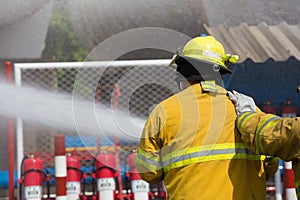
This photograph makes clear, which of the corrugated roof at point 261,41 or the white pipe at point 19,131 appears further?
the corrugated roof at point 261,41

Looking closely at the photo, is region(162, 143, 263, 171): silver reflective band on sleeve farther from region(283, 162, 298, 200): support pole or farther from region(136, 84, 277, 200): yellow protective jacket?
region(283, 162, 298, 200): support pole

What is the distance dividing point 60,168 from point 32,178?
30 centimetres

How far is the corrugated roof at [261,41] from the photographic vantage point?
249 inches

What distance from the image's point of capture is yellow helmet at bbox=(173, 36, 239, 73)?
3.31m

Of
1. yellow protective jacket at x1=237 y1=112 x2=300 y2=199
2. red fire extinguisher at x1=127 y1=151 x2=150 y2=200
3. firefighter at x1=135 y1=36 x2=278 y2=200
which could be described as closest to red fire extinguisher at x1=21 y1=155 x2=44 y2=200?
red fire extinguisher at x1=127 y1=151 x2=150 y2=200

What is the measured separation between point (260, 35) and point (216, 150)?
4189 mm

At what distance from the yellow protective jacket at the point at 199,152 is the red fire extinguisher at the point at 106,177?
90.0 inches

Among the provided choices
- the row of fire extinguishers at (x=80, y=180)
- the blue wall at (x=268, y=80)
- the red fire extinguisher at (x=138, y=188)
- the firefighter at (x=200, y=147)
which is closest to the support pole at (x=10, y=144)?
the row of fire extinguishers at (x=80, y=180)

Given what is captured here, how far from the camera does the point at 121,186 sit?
5.64 m

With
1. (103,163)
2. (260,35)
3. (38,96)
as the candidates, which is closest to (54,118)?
(38,96)

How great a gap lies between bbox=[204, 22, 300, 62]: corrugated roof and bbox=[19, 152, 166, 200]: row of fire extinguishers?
1555mm

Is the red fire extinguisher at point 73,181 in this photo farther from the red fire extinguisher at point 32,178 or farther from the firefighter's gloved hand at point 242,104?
the firefighter's gloved hand at point 242,104

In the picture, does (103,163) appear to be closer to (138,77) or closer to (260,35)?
(138,77)

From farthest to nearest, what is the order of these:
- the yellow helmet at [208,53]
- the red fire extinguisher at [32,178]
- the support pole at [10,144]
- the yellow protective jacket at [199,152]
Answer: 1. the support pole at [10,144]
2. the red fire extinguisher at [32,178]
3. the yellow helmet at [208,53]
4. the yellow protective jacket at [199,152]
